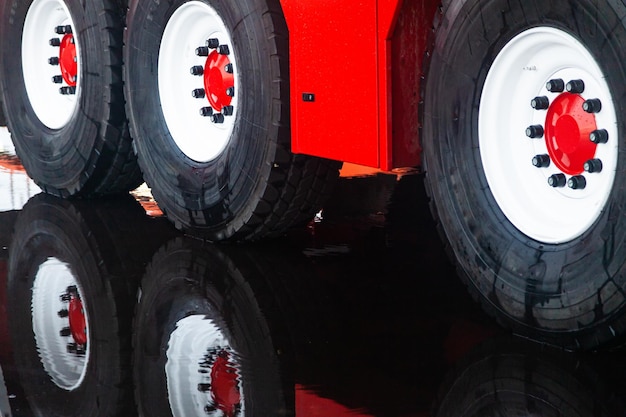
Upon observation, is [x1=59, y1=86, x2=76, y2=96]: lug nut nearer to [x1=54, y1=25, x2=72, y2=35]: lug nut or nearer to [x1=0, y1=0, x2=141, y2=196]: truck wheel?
[x1=0, y1=0, x2=141, y2=196]: truck wheel

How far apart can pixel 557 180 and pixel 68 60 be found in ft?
10.3

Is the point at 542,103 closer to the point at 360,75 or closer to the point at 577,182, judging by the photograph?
the point at 577,182

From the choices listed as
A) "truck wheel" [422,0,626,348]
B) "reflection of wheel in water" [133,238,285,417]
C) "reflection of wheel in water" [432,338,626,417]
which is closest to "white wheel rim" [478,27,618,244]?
"truck wheel" [422,0,626,348]

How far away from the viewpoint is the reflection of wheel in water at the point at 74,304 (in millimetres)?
3297

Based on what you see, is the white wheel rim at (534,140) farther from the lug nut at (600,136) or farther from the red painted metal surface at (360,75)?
the red painted metal surface at (360,75)

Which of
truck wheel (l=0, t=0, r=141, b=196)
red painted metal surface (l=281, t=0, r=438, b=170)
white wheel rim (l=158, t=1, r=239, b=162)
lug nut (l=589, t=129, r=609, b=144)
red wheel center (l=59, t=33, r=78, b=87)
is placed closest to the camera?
lug nut (l=589, t=129, r=609, b=144)

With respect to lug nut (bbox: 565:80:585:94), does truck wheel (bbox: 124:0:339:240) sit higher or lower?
higher

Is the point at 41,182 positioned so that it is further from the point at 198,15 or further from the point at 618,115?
the point at 618,115

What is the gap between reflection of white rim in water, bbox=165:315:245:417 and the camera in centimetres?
309

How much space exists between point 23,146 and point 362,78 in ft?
8.86

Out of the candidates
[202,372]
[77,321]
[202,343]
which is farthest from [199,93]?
[202,372]

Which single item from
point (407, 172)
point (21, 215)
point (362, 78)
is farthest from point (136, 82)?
point (407, 172)

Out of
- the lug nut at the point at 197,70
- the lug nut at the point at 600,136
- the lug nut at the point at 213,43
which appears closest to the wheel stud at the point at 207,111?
the lug nut at the point at 197,70

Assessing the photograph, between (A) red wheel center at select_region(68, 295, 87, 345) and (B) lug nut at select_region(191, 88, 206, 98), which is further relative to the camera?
(B) lug nut at select_region(191, 88, 206, 98)
